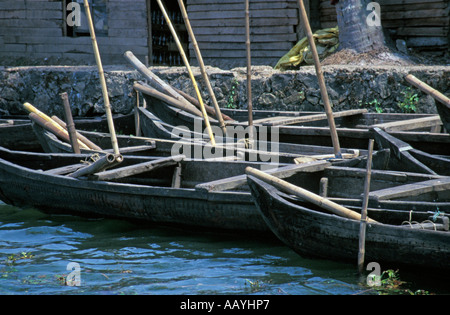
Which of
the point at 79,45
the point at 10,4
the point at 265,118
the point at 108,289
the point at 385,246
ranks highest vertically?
the point at 10,4

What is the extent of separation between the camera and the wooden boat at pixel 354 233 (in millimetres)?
4812

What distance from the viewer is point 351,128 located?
28.8 feet

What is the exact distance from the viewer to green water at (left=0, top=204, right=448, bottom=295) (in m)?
5.34

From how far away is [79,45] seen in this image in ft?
50.7

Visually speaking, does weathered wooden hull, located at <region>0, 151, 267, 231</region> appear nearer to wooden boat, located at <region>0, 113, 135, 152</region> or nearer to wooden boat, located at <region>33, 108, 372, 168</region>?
wooden boat, located at <region>33, 108, 372, 168</region>

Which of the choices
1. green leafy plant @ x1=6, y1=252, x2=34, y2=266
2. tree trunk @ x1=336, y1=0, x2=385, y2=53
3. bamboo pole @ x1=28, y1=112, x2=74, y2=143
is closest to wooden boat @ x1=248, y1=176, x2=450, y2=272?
green leafy plant @ x1=6, y1=252, x2=34, y2=266

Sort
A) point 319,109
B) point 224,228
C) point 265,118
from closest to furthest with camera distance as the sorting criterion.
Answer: point 224,228 → point 265,118 → point 319,109

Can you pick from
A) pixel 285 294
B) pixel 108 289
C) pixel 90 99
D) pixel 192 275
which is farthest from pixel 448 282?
pixel 90 99

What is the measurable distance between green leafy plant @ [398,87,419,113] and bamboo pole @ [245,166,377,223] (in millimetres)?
5141

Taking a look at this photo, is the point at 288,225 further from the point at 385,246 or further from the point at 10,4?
the point at 10,4

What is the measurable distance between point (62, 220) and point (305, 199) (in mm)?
3438

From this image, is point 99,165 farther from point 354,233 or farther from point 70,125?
point 354,233

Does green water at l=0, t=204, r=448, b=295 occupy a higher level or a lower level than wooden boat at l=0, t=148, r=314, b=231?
lower

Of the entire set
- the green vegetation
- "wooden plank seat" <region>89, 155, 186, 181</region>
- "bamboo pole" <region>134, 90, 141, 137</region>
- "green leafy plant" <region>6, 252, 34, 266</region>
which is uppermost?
"bamboo pole" <region>134, 90, 141, 137</region>
